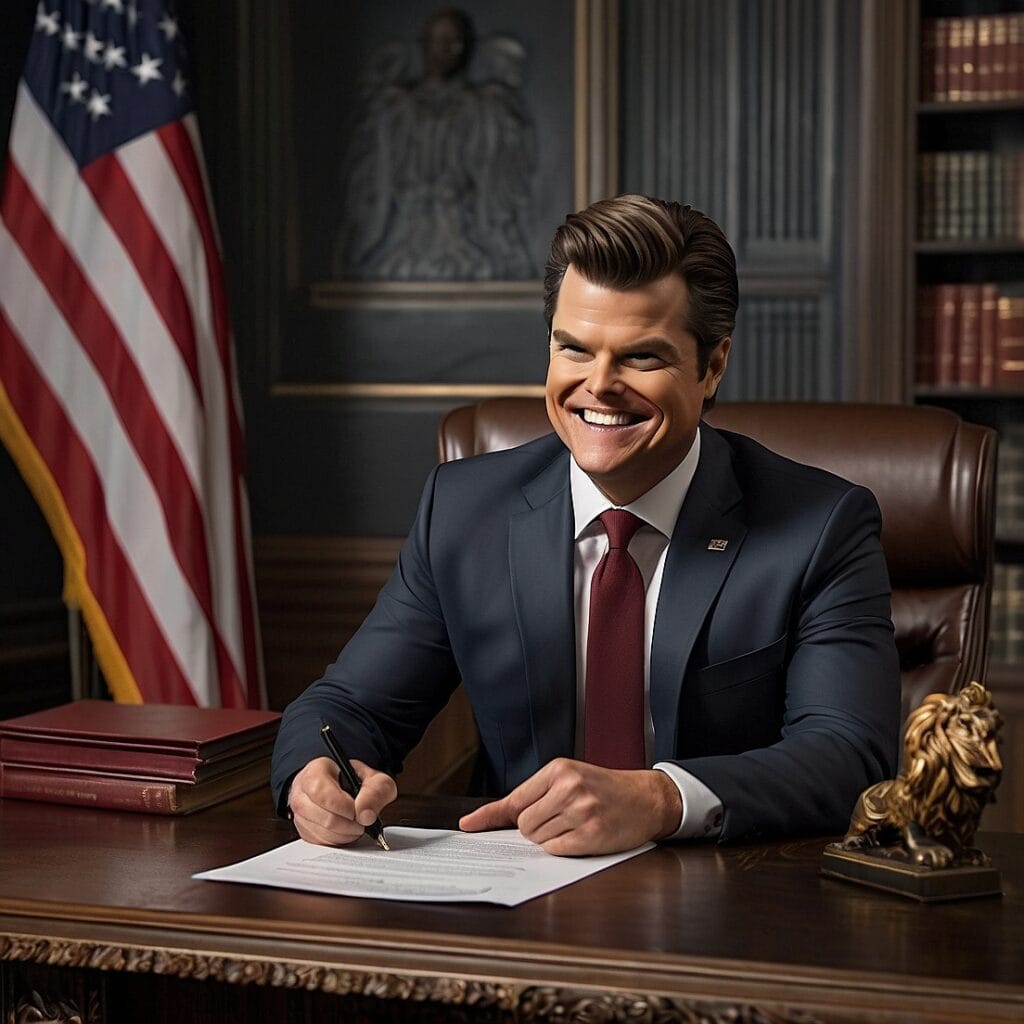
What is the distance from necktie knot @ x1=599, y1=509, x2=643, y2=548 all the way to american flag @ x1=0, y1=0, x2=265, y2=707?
1.75m

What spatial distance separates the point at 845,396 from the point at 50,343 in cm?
197

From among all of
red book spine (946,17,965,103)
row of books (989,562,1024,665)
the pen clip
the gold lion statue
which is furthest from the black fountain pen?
red book spine (946,17,965,103)

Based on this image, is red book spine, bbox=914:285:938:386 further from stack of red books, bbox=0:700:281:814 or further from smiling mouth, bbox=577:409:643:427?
stack of red books, bbox=0:700:281:814

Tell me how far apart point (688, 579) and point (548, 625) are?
181 millimetres

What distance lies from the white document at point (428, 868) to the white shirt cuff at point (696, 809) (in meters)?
0.05

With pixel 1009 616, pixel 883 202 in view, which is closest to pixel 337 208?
pixel 883 202

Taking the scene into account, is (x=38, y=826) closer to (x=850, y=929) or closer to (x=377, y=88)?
(x=850, y=929)

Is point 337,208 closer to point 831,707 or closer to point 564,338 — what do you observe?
point 564,338

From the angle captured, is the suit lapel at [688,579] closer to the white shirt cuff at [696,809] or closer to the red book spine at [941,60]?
the white shirt cuff at [696,809]

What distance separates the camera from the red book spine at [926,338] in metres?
3.93

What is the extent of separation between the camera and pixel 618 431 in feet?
5.87

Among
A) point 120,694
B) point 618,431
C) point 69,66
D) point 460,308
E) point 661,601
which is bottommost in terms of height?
point 120,694

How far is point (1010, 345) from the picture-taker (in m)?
3.85

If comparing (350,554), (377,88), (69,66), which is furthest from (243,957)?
(377,88)
